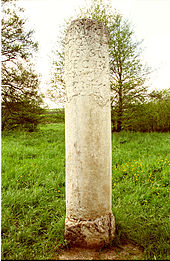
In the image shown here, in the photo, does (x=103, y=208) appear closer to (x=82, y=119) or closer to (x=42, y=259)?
(x=42, y=259)

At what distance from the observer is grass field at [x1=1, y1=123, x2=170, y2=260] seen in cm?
225

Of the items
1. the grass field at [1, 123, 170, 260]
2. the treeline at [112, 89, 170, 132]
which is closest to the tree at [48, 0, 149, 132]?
the treeline at [112, 89, 170, 132]

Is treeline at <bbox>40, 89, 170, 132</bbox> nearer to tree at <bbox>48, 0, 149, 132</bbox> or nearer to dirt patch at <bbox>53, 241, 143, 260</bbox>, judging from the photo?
tree at <bbox>48, 0, 149, 132</bbox>

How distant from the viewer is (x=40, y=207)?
119 inches

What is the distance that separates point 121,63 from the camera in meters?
9.71

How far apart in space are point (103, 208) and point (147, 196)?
1.61 metres

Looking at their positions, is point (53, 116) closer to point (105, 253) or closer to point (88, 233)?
point (88, 233)

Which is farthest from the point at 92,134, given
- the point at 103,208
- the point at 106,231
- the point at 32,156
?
the point at 32,156

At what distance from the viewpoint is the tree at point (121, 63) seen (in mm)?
9617

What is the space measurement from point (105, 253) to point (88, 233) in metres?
0.27

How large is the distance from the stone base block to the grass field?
0.14 m

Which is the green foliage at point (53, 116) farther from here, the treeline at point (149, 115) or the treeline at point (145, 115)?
the treeline at point (149, 115)

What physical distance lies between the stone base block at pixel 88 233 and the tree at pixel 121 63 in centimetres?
785

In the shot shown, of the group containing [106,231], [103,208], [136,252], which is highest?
[103,208]
